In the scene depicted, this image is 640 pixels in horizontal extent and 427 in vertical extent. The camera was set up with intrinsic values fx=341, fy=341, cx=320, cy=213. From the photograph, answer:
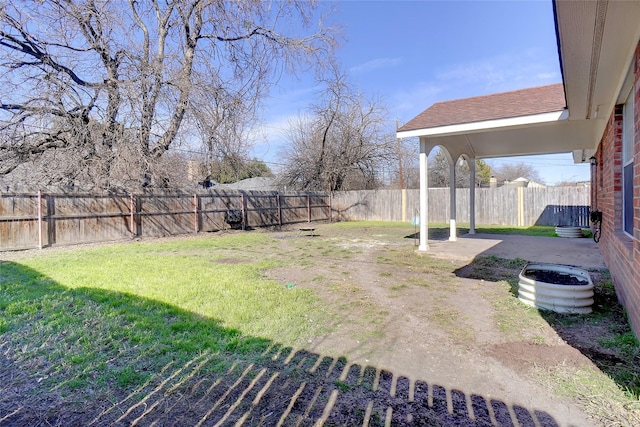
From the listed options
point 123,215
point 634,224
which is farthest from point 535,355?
point 123,215

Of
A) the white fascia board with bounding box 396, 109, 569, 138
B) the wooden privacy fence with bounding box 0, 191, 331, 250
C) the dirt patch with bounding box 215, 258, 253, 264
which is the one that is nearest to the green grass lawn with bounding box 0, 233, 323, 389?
the dirt patch with bounding box 215, 258, 253, 264

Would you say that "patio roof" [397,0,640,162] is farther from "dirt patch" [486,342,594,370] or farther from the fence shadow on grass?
the fence shadow on grass

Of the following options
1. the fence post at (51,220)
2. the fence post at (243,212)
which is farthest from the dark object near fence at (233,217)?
the fence post at (51,220)

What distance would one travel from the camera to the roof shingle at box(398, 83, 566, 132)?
613cm

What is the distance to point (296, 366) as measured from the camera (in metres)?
2.59

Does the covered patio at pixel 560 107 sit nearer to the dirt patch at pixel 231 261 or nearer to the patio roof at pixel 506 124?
the patio roof at pixel 506 124

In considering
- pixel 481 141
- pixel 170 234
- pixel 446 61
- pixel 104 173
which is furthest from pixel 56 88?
pixel 446 61

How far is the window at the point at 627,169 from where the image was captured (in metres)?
3.78

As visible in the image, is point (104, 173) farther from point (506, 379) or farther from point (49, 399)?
point (506, 379)

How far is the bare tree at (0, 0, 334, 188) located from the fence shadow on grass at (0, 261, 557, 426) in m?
7.53

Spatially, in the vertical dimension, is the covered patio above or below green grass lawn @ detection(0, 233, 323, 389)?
above

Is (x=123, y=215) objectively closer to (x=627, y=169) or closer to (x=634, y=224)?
(x=634, y=224)

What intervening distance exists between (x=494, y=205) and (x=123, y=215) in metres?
14.3

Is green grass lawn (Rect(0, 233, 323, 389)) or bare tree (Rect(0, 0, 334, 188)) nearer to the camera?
green grass lawn (Rect(0, 233, 323, 389))
